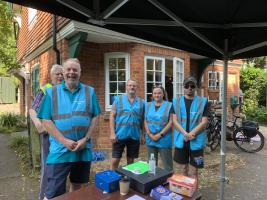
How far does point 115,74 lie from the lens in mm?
8617

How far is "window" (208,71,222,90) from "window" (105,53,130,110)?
6.84 m

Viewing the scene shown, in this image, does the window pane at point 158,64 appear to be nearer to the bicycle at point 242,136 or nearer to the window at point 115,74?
the window at point 115,74

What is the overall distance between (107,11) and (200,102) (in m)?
2.41

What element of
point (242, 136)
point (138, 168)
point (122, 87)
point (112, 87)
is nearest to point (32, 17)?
point (112, 87)

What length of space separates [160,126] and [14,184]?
2.92 metres

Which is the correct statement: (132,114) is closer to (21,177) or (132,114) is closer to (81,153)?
(81,153)

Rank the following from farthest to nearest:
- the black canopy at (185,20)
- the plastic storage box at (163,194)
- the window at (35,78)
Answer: the window at (35,78) < the plastic storage box at (163,194) < the black canopy at (185,20)

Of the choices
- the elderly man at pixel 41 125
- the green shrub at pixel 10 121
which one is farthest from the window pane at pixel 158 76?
the green shrub at pixel 10 121

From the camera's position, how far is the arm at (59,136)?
10.9 feet

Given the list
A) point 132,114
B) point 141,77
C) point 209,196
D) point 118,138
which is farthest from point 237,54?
point 141,77

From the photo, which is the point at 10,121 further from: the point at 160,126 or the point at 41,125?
the point at 41,125

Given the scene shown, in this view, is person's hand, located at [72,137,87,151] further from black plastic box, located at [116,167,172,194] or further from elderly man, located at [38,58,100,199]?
black plastic box, located at [116,167,172,194]

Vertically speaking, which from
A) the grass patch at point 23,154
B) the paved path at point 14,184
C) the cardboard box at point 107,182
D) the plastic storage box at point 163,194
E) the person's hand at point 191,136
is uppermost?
A: the person's hand at point 191,136

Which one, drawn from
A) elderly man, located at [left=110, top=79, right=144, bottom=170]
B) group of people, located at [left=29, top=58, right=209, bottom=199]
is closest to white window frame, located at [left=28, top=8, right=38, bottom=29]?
elderly man, located at [left=110, top=79, right=144, bottom=170]
